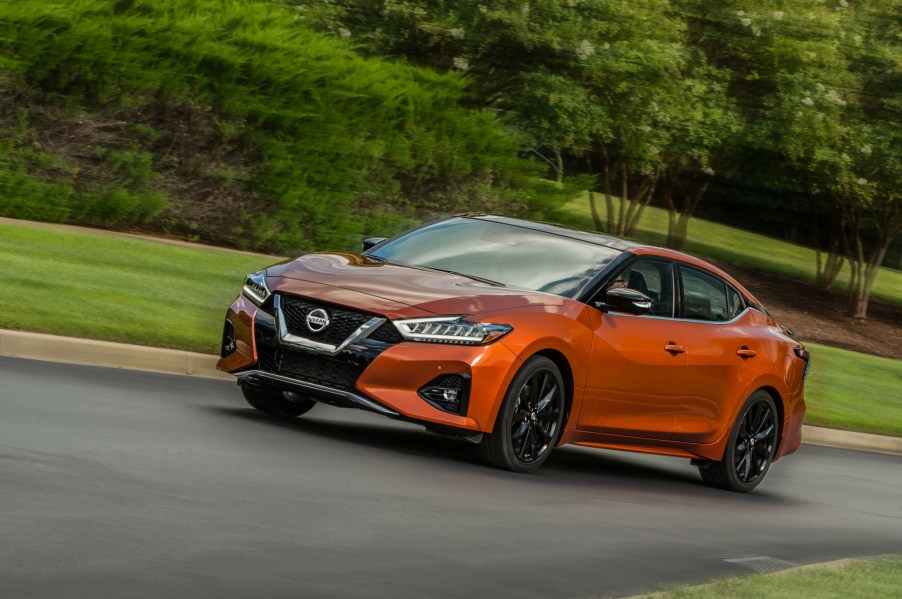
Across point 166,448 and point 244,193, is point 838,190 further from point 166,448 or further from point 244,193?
point 166,448

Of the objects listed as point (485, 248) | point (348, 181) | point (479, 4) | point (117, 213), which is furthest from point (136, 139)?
point (485, 248)

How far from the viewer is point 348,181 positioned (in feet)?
76.4

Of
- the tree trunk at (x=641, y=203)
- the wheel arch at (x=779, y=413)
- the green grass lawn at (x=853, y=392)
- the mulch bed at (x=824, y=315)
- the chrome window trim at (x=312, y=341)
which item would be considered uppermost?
the chrome window trim at (x=312, y=341)

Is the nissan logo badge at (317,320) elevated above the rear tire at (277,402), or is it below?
above

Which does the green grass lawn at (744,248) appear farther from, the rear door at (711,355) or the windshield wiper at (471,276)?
the windshield wiper at (471,276)

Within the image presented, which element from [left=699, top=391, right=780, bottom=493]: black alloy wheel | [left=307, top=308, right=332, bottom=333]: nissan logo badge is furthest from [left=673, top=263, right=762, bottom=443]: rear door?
[left=307, top=308, right=332, bottom=333]: nissan logo badge

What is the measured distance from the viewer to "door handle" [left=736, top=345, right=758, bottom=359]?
37.6 feet

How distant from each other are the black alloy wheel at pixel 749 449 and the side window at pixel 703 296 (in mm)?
731

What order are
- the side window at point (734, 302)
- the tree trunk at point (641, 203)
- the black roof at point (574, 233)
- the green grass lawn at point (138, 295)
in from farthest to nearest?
the tree trunk at point (641, 203), the green grass lawn at point (138, 295), the side window at point (734, 302), the black roof at point (574, 233)

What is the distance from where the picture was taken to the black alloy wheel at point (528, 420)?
951 centimetres

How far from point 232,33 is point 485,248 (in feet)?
39.7

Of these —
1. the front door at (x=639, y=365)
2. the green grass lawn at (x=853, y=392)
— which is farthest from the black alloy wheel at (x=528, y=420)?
the green grass lawn at (x=853, y=392)

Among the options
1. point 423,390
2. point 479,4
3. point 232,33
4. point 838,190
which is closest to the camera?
point 423,390

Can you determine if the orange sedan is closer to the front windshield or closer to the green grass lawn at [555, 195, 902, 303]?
the front windshield
